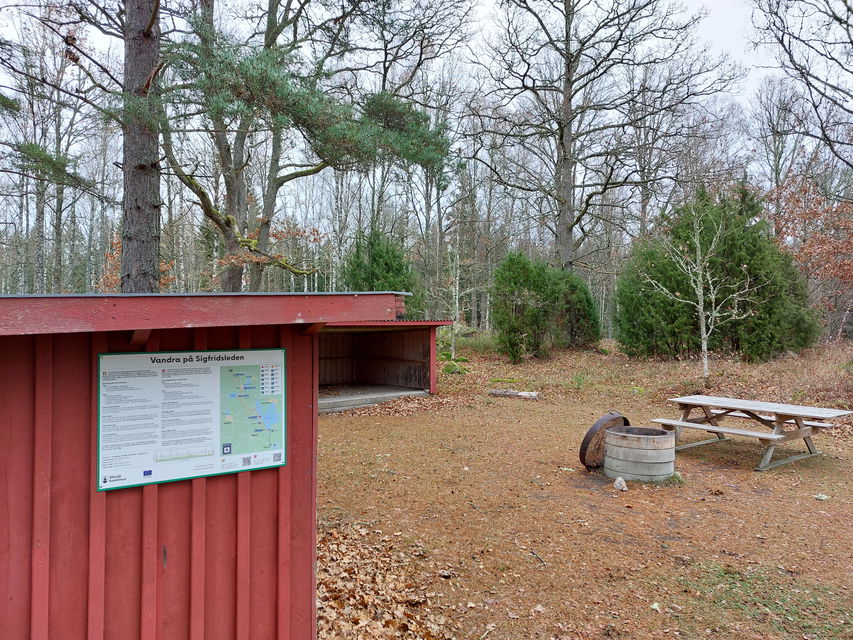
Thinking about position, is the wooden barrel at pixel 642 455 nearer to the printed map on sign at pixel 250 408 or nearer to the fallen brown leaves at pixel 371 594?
the fallen brown leaves at pixel 371 594

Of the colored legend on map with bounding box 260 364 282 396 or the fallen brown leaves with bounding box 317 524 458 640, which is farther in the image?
the fallen brown leaves with bounding box 317 524 458 640

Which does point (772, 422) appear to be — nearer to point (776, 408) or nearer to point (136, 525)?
point (776, 408)

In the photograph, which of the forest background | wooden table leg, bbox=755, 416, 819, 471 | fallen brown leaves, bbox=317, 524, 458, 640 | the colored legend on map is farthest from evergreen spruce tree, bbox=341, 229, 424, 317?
the colored legend on map

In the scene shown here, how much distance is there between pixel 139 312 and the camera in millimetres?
1976

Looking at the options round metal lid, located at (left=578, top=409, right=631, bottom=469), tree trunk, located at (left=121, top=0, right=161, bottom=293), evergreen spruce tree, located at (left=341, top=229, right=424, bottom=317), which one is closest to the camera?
round metal lid, located at (left=578, top=409, right=631, bottom=469)

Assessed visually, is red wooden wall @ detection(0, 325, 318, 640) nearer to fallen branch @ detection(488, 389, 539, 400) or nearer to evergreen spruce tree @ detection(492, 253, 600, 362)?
fallen branch @ detection(488, 389, 539, 400)

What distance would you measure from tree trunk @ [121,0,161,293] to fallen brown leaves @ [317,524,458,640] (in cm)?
417

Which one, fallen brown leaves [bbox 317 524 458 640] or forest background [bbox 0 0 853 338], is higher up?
forest background [bbox 0 0 853 338]

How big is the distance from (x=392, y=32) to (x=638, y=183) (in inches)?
399

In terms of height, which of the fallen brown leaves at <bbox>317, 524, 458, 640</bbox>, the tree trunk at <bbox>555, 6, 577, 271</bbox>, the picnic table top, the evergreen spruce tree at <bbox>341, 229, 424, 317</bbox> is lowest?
the fallen brown leaves at <bbox>317, 524, 458, 640</bbox>

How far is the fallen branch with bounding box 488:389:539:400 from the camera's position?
1210cm

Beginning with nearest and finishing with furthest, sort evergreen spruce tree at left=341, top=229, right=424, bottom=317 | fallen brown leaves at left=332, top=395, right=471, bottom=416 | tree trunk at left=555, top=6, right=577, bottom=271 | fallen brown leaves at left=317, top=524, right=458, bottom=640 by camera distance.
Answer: fallen brown leaves at left=317, top=524, right=458, bottom=640 → fallen brown leaves at left=332, top=395, right=471, bottom=416 → evergreen spruce tree at left=341, top=229, right=424, bottom=317 → tree trunk at left=555, top=6, right=577, bottom=271

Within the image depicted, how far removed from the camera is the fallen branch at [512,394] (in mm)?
12102

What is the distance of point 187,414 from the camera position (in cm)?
230
